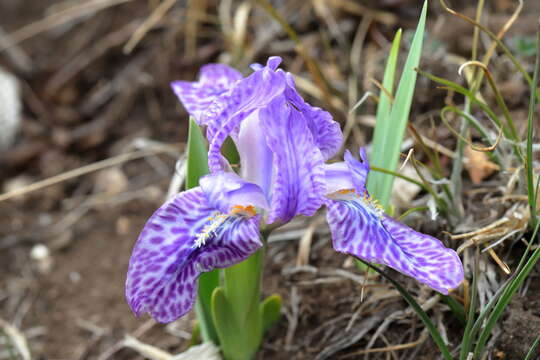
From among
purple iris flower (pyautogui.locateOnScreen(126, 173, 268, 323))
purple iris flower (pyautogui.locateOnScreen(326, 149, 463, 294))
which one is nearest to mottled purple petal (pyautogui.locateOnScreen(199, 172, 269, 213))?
purple iris flower (pyautogui.locateOnScreen(126, 173, 268, 323))

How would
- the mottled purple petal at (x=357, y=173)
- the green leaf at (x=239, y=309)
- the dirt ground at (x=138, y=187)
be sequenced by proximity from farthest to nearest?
the dirt ground at (x=138, y=187) → the green leaf at (x=239, y=309) → the mottled purple petal at (x=357, y=173)

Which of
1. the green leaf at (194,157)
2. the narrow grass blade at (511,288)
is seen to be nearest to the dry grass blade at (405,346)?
the narrow grass blade at (511,288)

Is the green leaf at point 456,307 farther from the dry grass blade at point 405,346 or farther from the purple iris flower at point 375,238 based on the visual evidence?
the purple iris flower at point 375,238

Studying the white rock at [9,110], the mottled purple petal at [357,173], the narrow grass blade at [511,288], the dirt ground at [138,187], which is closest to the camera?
the narrow grass blade at [511,288]

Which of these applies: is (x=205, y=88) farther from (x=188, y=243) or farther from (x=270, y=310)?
(x=270, y=310)

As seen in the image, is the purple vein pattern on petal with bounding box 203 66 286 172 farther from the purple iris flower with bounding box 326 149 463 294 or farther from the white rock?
the white rock

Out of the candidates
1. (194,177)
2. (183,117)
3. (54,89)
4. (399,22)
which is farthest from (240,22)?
(194,177)
